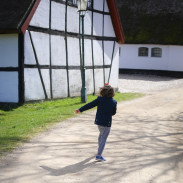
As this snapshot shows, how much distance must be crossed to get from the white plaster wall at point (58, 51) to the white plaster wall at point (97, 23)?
9.74 ft

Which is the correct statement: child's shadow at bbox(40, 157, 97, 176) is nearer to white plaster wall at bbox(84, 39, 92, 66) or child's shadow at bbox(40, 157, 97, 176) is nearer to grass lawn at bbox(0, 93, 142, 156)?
grass lawn at bbox(0, 93, 142, 156)

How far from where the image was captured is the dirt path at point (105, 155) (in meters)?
5.57

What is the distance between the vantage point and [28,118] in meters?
10.5

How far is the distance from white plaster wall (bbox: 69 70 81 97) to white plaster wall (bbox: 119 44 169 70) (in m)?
16.9

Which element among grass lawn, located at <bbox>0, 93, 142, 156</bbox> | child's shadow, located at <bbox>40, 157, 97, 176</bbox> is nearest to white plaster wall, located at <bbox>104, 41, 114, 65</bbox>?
grass lawn, located at <bbox>0, 93, 142, 156</bbox>

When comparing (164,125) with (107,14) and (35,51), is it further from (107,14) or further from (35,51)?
(107,14)

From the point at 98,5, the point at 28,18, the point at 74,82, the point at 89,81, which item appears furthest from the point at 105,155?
the point at 98,5

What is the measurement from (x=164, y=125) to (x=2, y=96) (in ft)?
21.1

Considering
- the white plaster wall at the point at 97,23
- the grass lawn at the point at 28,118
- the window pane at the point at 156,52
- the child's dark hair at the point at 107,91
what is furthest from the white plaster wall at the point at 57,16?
the window pane at the point at 156,52

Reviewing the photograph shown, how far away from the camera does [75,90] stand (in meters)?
16.1

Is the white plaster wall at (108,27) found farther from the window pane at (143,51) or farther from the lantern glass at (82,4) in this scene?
the window pane at (143,51)

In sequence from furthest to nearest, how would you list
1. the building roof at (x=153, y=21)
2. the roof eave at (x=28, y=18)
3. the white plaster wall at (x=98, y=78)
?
the building roof at (x=153, y=21) < the white plaster wall at (x=98, y=78) < the roof eave at (x=28, y=18)

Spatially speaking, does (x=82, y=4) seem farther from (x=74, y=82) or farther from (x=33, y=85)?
(x=74, y=82)

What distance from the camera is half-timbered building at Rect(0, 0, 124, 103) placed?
12.8 metres
